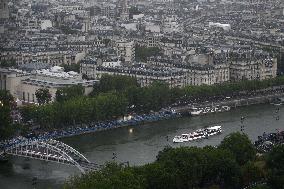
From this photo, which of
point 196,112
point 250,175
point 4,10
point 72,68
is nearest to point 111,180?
point 250,175

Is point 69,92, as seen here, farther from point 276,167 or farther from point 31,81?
point 276,167

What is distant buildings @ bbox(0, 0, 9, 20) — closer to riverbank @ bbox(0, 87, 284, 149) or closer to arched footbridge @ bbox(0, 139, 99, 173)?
riverbank @ bbox(0, 87, 284, 149)

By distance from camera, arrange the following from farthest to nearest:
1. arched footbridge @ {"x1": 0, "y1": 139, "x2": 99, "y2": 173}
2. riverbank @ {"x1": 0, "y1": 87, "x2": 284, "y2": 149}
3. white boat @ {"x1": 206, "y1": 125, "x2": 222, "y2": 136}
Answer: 1. white boat @ {"x1": 206, "y1": 125, "x2": 222, "y2": 136}
2. riverbank @ {"x1": 0, "y1": 87, "x2": 284, "y2": 149}
3. arched footbridge @ {"x1": 0, "y1": 139, "x2": 99, "y2": 173}

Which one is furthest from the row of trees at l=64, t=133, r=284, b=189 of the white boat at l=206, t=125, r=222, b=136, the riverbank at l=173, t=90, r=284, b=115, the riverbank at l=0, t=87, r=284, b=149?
the riverbank at l=173, t=90, r=284, b=115

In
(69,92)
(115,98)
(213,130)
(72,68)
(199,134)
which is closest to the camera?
(199,134)

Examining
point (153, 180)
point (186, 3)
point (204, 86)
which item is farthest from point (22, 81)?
point (186, 3)

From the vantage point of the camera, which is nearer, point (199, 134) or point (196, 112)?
point (199, 134)

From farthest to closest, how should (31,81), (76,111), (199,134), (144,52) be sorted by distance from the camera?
(144,52), (31,81), (76,111), (199,134)

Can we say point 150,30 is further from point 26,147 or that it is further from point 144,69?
point 26,147
